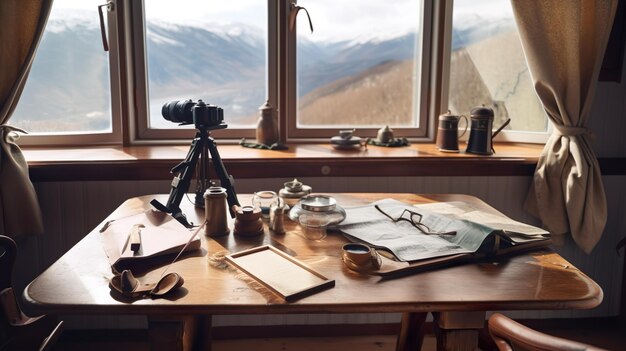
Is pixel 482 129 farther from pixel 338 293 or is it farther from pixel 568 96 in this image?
pixel 338 293

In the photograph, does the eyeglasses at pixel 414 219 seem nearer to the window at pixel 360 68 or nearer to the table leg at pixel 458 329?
the table leg at pixel 458 329

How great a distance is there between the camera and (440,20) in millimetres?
2406

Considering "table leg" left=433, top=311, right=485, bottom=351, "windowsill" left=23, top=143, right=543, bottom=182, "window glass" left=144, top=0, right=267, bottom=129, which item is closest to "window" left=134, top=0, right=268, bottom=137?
"window glass" left=144, top=0, right=267, bottom=129

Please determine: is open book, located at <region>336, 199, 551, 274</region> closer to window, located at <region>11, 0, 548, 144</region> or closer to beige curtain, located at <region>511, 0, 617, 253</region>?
beige curtain, located at <region>511, 0, 617, 253</region>

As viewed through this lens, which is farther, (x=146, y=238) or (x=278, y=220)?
(x=278, y=220)

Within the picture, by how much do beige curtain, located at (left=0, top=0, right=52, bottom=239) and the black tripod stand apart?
0.80 metres

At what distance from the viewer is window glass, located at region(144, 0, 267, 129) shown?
2381 millimetres

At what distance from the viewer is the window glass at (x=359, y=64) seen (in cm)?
244

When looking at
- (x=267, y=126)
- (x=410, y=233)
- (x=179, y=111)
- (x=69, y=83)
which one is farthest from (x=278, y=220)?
(x=69, y=83)

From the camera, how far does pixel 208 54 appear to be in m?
2.44

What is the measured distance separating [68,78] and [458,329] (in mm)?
2082

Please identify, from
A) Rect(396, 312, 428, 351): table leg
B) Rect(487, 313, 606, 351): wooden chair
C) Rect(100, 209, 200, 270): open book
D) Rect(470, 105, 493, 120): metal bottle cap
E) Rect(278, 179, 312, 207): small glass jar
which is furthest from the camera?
Rect(470, 105, 493, 120): metal bottle cap

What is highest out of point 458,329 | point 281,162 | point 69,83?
point 69,83

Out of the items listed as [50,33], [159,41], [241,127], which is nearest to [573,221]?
[241,127]
